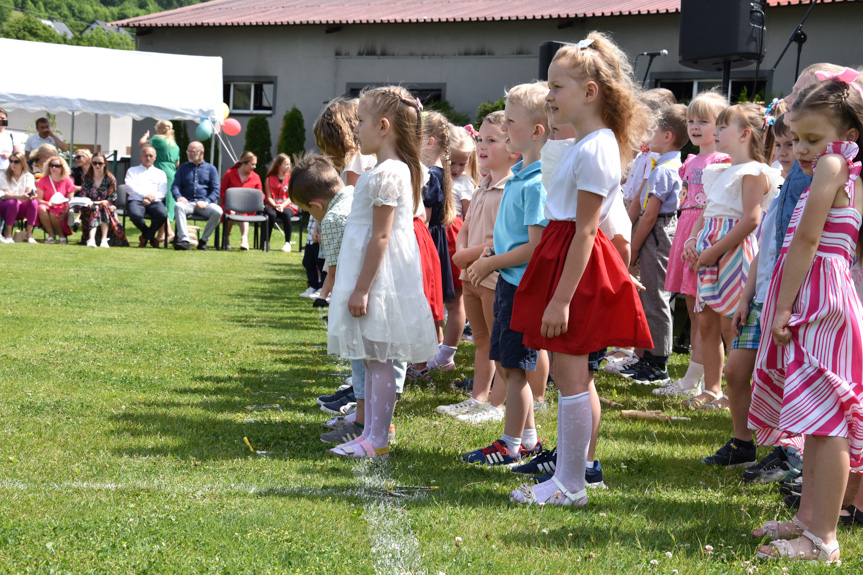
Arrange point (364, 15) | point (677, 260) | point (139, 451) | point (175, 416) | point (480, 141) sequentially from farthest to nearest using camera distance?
1. point (364, 15)
2. point (677, 260)
3. point (480, 141)
4. point (175, 416)
5. point (139, 451)

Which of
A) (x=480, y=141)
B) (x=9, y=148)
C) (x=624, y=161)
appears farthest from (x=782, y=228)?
(x=9, y=148)

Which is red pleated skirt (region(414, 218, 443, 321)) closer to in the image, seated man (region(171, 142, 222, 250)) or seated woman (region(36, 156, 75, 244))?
seated man (region(171, 142, 222, 250))

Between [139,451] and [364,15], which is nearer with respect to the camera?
[139,451]

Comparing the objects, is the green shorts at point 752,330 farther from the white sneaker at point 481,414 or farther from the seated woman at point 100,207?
the seated woman at point 100,207

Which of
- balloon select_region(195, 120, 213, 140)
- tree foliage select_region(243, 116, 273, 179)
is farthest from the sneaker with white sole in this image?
tree foliage select_region(243, 116, 273, 179)

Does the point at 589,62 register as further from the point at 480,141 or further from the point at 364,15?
the point at 364,15

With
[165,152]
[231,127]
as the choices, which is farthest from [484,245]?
[231,127]

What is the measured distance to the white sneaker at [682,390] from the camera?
5852 millimetres

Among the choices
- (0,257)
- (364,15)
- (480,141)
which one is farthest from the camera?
(364,15)

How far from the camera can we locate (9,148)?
16656 millimetres

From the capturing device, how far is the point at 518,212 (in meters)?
4.10

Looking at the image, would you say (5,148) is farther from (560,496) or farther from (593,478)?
(560,496)

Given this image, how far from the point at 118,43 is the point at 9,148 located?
77797 millimetres

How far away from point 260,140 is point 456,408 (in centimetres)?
2203
